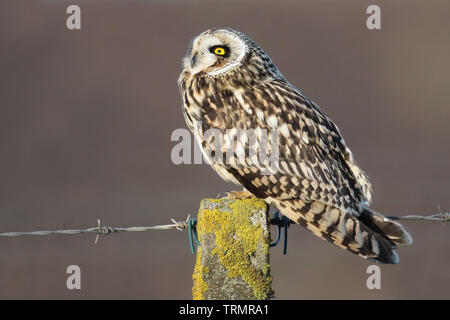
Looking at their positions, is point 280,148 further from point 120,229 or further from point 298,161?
point 120,229

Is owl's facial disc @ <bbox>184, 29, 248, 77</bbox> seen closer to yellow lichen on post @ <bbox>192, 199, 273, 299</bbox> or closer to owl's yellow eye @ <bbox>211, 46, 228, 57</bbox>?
owl's yellow eye @ <bbox>211, 46, 228, 57</bbox>

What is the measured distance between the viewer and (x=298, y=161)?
5125 millimetres

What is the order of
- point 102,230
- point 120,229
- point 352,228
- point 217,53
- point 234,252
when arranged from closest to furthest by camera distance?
point 234,252
point 120,229
point 102,230
point 352,228
point 217,53

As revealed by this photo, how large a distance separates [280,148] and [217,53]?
0.86m

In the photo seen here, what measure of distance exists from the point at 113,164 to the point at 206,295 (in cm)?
1967

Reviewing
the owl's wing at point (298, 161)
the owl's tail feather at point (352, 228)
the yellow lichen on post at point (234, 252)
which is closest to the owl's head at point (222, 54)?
the owl's wing at point (298, 161)

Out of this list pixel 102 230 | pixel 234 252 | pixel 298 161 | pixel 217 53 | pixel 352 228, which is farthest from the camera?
pixel 217 53

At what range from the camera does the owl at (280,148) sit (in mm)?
4859

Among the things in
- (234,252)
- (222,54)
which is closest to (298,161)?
(222,54)

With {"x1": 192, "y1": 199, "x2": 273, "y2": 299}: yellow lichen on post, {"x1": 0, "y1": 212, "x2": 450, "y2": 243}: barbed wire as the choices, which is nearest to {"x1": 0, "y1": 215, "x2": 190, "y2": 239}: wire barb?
{"x1": 0, "y1": 212, "x2": 450, "y2": 243}: barbed wire

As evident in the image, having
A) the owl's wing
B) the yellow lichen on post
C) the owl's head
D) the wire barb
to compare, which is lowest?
the yellow lichen on post

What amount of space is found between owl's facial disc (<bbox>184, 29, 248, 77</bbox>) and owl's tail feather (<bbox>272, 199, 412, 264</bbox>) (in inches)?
41.9

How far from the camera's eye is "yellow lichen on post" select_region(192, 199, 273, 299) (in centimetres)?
405

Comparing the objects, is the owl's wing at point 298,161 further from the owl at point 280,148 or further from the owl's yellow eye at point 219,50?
the owl's yellow eye at point 219,50
